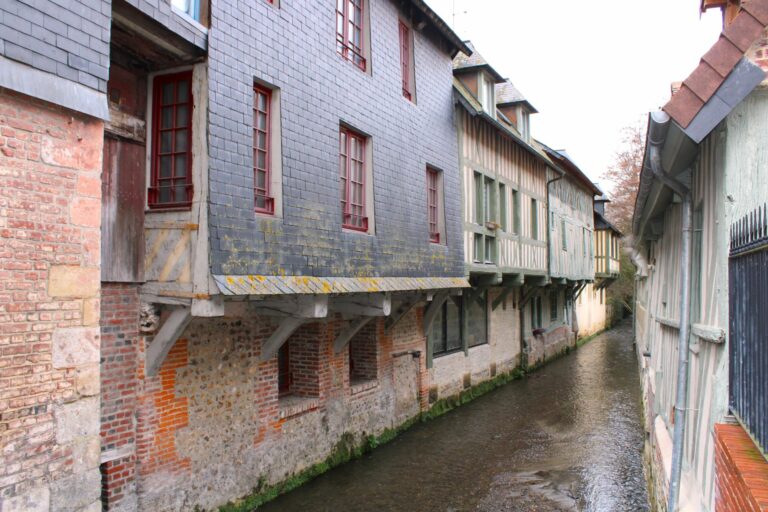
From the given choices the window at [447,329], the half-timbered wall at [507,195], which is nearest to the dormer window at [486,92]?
the half-timbered wall at [507,195]

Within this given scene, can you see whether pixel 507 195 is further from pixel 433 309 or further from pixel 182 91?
pixel 182 91

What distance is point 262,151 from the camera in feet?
21.2

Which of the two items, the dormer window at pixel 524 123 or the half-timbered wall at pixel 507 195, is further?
the dormer window at pixel 524 123

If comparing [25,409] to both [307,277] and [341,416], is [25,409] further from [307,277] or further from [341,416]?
[341,416]

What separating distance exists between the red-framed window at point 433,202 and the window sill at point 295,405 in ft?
11.7

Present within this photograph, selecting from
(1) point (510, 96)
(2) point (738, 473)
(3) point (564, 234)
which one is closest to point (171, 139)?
(2) point (738, 473)

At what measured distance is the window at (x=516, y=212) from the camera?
14.6 metres

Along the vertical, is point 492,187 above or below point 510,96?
below

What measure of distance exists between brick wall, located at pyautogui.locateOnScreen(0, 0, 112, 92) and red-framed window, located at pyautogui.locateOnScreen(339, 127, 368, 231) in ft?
12.3

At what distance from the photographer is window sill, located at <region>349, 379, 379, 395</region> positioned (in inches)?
371

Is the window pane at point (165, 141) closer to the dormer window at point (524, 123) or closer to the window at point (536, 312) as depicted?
the dormer window at point (524, 123)

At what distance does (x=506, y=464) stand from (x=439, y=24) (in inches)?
289

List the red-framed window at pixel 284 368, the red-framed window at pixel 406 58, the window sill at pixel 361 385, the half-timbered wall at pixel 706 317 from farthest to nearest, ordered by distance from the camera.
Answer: the red-framed window at pixel 406 58 → the window sill at pixel 361 385 → the red-framed window at pixel 284 368 → the half-timbered wall at pixel 706 317

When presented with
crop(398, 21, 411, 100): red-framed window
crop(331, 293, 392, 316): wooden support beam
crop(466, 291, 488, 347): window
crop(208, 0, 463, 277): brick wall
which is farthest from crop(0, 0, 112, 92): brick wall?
crop(466, 291, 488, 347): window
